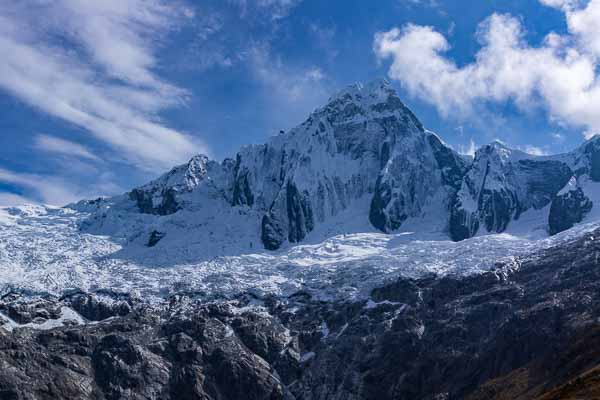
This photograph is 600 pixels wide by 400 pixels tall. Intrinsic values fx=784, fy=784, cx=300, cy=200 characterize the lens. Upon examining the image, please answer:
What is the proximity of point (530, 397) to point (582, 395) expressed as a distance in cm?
4602

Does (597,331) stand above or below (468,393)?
above

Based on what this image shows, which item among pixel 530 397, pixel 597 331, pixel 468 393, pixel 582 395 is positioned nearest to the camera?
pixel 582 395

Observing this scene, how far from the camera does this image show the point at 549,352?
18388cm

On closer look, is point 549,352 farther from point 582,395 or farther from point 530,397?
point 582,395

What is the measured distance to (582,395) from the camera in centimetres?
11488

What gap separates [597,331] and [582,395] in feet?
219

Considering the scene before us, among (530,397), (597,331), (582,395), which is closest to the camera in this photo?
(582,395)

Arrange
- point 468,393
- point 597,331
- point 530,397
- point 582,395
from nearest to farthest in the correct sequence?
1. point 582,395
2. point 530,397
3. point 597,331
4. point 468,393

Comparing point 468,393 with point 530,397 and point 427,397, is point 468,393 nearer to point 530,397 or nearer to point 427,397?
point 427,397

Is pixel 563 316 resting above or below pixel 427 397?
above

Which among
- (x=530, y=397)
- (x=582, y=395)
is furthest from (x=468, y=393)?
(x=582, y=395)

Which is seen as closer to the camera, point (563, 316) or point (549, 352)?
point (549, 352)

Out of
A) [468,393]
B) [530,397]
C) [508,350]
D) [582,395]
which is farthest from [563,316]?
[582,395]

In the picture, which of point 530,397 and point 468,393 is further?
point 468,393
